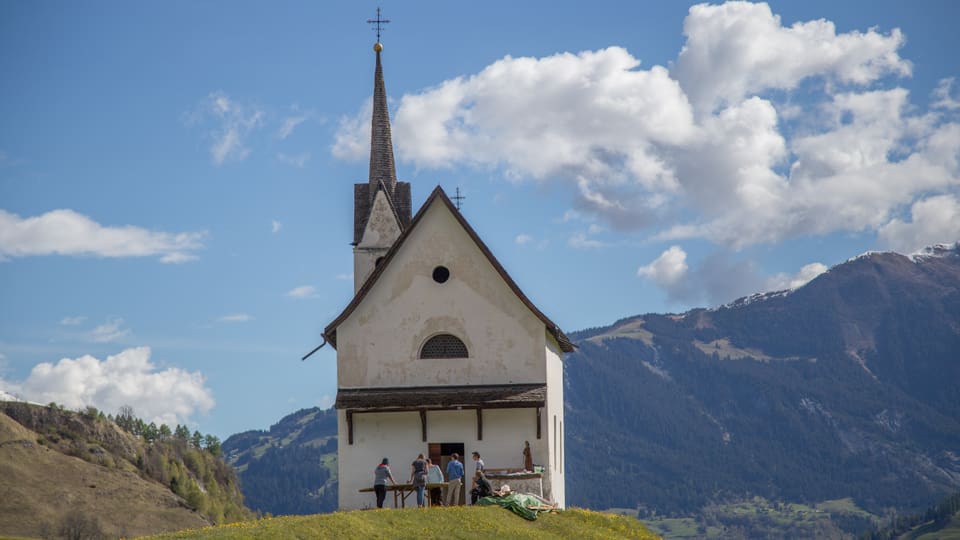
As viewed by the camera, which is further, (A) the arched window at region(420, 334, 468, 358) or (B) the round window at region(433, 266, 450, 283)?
(B) the round window at region(433, 266, 450, 283)

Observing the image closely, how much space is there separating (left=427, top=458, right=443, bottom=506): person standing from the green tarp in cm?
172

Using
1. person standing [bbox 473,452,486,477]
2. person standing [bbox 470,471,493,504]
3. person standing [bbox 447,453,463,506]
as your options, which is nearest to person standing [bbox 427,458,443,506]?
person standing [bbox 447,453,463,506]

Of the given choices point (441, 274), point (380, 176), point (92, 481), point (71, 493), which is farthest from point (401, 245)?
point (92, 481)

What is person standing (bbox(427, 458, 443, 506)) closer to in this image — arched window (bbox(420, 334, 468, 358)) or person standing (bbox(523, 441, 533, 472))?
person standing (bbox(523, 441, 533, 472))

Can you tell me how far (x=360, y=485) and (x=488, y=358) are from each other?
7.26 meters

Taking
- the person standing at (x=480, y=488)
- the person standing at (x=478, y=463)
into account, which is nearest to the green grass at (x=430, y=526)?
the person standing at (x=480, y=488)

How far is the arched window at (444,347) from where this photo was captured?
5631cm

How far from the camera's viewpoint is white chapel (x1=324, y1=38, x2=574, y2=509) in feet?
181

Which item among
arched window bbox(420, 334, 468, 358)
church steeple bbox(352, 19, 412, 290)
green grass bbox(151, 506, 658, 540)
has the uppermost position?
church steeple bbox(352, 19, 412, 290)

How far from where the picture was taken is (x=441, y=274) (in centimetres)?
5678

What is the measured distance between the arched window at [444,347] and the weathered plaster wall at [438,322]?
0.25m

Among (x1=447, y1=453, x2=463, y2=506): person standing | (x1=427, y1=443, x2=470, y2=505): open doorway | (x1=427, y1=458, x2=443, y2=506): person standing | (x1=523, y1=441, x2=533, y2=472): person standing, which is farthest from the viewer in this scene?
(x1=427, y1=443, x2=470, y2=505): open doorway

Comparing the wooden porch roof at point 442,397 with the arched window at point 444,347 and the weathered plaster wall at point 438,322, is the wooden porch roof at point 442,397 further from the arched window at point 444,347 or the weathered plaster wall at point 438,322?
the arched window at point 444,347

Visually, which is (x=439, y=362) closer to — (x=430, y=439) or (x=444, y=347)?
(x=444, y=347)
